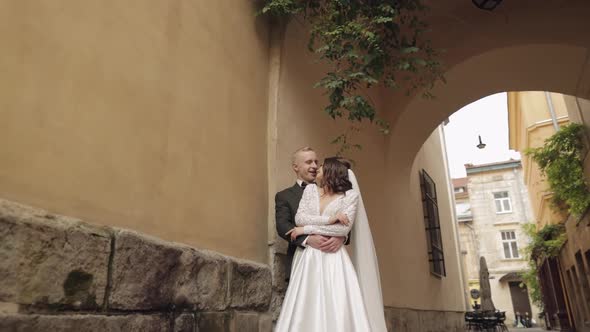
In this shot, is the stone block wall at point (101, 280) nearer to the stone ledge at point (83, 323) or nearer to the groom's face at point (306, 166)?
the stone ledge at point (83, 323)

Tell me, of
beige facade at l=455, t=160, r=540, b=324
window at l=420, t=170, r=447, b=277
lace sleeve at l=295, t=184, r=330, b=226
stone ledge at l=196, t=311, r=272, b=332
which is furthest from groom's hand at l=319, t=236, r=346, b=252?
beige facade at l=455, t=160, r=540, b=324

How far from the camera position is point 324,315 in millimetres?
2396

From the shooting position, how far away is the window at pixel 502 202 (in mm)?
29484

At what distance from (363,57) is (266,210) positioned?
130cm

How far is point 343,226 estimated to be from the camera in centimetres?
273

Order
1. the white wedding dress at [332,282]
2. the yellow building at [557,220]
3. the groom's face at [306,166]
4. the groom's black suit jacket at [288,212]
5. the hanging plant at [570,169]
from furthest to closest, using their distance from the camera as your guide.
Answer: the yellow building at [557,220] < the hanging plant at [570,169] < the groom's face at [306,166] < the groom's black suit jacket at [288,212] < the white wedding dress at [332,282]

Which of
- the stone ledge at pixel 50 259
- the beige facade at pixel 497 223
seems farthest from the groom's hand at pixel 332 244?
the beige facade at pixel 497 223

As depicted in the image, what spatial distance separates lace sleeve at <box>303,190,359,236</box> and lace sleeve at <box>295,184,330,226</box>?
4 cm

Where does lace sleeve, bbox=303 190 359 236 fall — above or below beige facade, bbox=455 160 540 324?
below

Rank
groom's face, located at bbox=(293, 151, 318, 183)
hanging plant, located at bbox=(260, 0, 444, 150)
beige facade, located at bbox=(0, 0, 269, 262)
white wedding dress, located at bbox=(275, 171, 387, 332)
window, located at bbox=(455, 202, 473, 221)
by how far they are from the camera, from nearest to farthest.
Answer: beige facade, located at bbox=(0, 0, 269, 262), white wedding dress, located at bbox=(275, 171, 387, 332), groom's face, located at bbox=(293, 151, 318, 183), hanging plant, located at bbox=(260, 0, 444, 150), window, located at bbox=(455, 202, 473, 221)

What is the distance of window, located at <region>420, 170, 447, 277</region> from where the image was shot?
7939 mm

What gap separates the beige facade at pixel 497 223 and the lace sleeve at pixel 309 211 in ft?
92.1

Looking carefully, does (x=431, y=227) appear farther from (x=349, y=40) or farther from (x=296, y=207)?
(x=296, y=207)

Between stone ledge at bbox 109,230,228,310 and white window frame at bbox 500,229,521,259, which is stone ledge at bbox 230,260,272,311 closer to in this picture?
stone ledge at bbox 109,230,228,310
